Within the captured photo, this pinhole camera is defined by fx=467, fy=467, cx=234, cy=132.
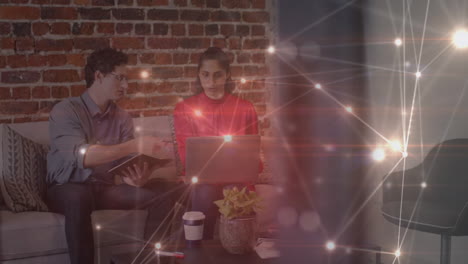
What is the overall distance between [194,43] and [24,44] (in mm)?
990

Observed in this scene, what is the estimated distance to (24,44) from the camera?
2.61 m

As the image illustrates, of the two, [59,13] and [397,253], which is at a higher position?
[59,13]

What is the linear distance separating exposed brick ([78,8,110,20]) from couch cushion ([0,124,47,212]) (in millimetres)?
826

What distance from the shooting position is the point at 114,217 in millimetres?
2271

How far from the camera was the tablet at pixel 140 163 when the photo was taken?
A: 2.35 m

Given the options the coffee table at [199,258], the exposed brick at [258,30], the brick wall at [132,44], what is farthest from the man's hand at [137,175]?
the exposed brick at [258,30]

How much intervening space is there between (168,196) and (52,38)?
1.12 m

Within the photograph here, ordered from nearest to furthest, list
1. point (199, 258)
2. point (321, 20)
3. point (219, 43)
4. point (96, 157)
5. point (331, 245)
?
1. point (321, 20)
2. point (331, 245)
3. point (199, 258)
4. point (96, 157)
5. point (219, 43)

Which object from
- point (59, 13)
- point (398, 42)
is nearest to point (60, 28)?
point (59, 13)

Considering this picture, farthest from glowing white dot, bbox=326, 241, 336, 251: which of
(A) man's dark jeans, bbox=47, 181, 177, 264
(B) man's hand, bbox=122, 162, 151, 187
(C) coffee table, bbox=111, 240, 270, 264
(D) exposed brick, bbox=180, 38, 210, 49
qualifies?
(D) exposed brick, bbox=180, 38, 210, 49

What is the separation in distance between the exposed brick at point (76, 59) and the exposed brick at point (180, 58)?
A: 1.78 ft

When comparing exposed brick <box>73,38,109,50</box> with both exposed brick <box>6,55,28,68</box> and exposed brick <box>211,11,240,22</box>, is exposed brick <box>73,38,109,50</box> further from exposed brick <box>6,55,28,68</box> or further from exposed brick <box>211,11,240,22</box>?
exposed brick <box>211,11,240,22</box>

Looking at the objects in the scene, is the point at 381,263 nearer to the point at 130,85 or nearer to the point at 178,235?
the point at 178,235

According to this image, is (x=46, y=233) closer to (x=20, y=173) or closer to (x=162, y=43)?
(x=20, y=173)
